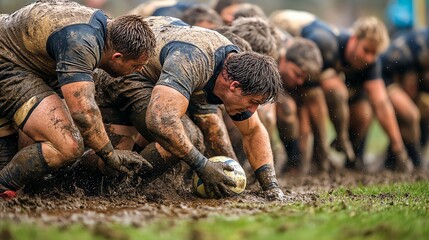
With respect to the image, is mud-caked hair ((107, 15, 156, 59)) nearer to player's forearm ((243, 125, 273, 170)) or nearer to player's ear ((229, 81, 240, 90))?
player's ear ((229, 81, 240, 90))

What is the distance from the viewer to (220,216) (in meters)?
5.46

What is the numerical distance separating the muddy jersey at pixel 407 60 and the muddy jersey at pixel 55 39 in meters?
7.24

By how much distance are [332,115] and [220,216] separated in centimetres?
692

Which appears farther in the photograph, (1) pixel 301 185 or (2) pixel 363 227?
(1) pixel 301 185

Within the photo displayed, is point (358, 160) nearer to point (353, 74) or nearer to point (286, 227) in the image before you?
point (353, 74)

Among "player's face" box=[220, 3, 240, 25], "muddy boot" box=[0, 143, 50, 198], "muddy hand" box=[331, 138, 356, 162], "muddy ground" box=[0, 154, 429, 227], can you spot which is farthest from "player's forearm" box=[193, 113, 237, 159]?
"muddy hand" box=[331, 138, 356, 162]

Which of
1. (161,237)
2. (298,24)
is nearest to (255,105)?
(161,237)

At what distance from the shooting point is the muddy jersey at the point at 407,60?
12906 millimetres

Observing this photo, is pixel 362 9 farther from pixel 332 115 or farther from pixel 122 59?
pixel 122 59

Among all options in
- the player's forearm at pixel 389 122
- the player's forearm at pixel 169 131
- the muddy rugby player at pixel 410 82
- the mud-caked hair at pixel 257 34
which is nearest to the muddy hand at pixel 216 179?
the player's forearm at pixel 169 131

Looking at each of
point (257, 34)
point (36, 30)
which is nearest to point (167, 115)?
point (36, 30)

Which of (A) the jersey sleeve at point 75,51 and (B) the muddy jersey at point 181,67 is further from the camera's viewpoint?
(B) the muddy jersey at point 181,67

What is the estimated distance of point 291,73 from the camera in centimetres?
1052

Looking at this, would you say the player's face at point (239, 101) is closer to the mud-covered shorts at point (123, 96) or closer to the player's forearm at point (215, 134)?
the mud-covered shorts at point (123, 96)
